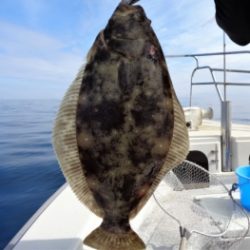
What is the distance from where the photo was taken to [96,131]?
4.76 feet

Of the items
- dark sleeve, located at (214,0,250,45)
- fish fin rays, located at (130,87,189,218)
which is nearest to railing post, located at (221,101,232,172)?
dark sleeve, located at (214,0,250,45)

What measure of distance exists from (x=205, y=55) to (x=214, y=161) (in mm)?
1671

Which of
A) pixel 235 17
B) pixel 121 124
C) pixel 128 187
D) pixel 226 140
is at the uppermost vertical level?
pixel 235 17

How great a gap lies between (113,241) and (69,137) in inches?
19.1

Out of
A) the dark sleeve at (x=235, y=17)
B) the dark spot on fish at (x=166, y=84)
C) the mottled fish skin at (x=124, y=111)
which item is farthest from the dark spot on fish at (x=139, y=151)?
the dark sleeve at (x=235, y=17)

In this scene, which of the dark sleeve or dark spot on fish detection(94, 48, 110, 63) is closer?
dark spot on fish detection(94, 48, 110, 63)

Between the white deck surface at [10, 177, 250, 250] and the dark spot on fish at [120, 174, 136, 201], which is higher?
the dark spot on fish at [120, 174, 136, 201]

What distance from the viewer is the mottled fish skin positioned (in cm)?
144

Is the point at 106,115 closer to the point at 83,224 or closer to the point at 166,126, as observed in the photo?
the point at 166,126

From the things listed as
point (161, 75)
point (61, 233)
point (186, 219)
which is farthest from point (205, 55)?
point (161, 75)

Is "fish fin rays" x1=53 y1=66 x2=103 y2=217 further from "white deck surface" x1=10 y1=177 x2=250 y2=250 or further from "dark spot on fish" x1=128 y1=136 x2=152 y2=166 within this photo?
"white deck surface" x1=10 y1=177 x2=250 y2=250

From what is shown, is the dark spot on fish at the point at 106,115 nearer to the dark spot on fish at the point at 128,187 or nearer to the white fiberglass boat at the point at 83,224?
the dark spot on fish at the point at 128,187

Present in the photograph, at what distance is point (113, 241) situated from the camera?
5.00ft

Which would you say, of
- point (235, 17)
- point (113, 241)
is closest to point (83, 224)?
point (113, 241)
